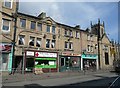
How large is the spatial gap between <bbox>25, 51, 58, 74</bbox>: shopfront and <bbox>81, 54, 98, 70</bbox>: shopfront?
762 centimetres

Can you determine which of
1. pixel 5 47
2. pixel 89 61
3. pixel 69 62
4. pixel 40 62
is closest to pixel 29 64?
pixel 40 62

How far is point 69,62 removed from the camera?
31078 mm

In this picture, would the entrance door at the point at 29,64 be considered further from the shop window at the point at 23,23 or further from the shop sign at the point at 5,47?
the shop window at the point at 23,23

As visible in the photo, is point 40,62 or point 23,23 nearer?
point 23,23

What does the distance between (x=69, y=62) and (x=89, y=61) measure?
6.59 metres

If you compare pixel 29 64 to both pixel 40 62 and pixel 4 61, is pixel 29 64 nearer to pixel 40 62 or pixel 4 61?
pixel 40 62

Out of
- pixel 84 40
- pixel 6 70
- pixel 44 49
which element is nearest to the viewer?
pixel 6 70

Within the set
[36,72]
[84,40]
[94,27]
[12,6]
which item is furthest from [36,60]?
[94,27]

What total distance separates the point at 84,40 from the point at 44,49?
11579 millimetres

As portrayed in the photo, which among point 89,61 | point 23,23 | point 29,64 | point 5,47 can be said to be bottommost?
point 29,64

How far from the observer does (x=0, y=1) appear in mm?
21891

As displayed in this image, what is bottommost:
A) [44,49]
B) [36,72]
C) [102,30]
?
[36,72]

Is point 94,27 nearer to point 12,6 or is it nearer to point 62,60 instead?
point 62,60

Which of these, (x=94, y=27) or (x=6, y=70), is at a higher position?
(x=94, y=27)
